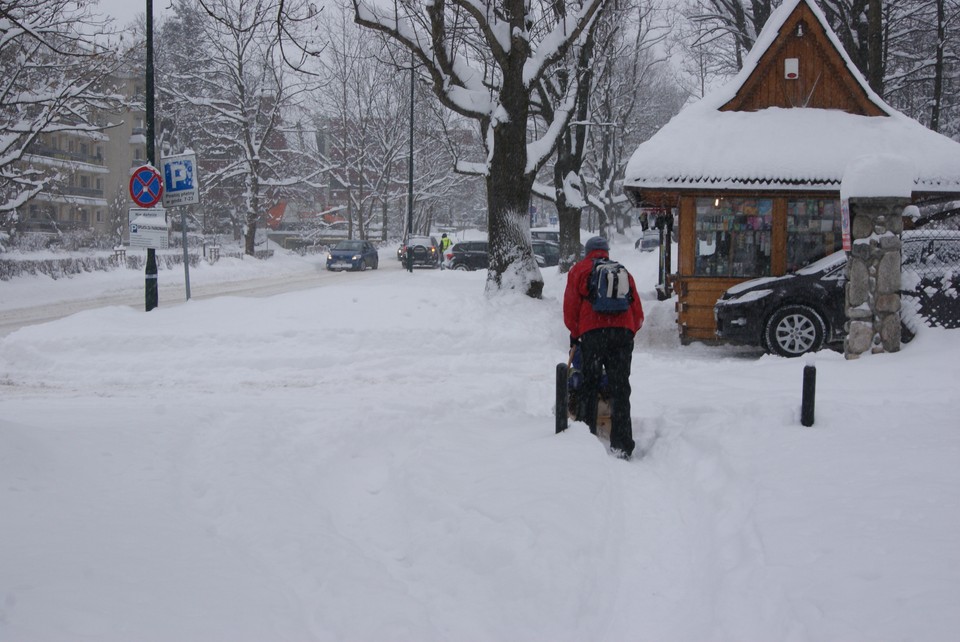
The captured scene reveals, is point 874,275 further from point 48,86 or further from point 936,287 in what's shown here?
point 48,86

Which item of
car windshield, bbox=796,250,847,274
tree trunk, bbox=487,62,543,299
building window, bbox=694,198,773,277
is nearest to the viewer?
car windshield, bbox=796,250,847,274

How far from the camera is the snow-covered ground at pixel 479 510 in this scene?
3.75 metres

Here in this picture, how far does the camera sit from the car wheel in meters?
12.2

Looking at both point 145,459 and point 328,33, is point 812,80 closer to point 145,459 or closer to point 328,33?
point 145,459

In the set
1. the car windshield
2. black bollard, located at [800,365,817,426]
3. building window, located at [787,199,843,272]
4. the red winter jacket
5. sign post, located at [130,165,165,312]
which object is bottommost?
black bollard, located at [800,365,817,426]

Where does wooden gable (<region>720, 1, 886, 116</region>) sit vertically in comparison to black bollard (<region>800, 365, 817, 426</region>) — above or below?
above

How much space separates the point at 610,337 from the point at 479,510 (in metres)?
2.52

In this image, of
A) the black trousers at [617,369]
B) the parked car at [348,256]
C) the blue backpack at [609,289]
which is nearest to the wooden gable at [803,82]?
the blue backpack at [609,289]

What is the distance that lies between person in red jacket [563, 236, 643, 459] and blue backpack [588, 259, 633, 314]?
2.6 inches

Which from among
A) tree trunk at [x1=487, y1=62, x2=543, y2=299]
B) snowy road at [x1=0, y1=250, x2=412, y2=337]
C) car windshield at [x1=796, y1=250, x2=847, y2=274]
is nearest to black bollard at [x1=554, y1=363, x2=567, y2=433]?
car windshield at [x1=796, y1=250, x2=847, y2=274]

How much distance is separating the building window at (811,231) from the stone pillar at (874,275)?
4384 mm

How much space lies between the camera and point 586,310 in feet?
23.9

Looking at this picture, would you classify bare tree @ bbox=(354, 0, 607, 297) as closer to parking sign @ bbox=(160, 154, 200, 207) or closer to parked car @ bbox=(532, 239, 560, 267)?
parking sign @ bbox=(160, 154, 200, 207)

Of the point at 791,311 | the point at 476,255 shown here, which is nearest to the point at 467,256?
the point at 476,255
